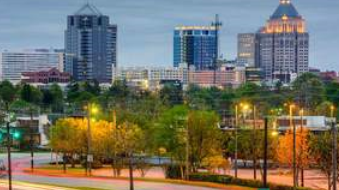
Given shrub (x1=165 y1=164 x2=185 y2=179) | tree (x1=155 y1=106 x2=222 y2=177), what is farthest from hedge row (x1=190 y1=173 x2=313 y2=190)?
tree (x1=155 y1=106 x2=222 y2=177)

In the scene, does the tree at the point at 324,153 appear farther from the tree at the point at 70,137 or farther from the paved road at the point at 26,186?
the tree at the point at 70,137

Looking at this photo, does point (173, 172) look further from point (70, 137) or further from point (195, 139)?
point (70, 137)

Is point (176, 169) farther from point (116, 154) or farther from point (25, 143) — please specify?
point (25, 143)

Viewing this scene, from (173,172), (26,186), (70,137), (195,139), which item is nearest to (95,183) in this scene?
(26,186)

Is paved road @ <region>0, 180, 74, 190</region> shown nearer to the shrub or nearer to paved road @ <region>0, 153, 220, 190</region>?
paved road @ <region>0, 153, 220, 190</region>

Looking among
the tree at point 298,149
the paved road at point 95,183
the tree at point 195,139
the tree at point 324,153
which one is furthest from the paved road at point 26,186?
the tree at point 298,149

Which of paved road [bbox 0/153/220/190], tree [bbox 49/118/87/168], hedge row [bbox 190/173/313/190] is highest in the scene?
tree [bbox 49/118/87/168]

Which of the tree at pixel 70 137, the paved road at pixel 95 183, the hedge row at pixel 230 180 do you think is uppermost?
the tree at pixel 70 137

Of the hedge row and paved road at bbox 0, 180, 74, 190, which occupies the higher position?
the hedge row

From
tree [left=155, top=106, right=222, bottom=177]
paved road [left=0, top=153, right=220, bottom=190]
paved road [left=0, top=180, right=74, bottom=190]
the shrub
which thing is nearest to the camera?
paved road [left=0, top=180, right=74, bottom=190]

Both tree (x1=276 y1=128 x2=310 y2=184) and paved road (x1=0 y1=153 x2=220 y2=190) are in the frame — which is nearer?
paved road (x1=0 y1=153 x2=220 y2=190)

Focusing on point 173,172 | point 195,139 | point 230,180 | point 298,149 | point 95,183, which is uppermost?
point 195,139

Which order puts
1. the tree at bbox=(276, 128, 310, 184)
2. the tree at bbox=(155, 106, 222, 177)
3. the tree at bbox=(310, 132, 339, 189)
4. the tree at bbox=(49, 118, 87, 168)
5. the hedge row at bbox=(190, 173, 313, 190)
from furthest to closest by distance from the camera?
the tree at bbox=(49, 118, 87, 168) < the tree at bbox=(155, 106, 222, 177) < the tree at bbox=(276, 128, 310, 184) < the tree at bbox=(310, 132, 339, 189) < the hedge row at bbox=(190, 173, 313, 190)

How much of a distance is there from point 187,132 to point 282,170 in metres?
16.4
